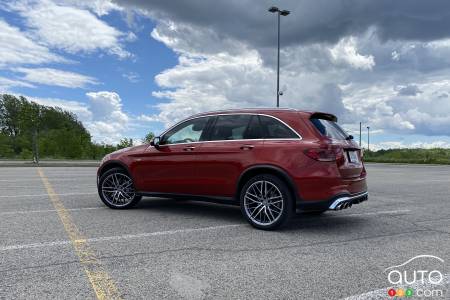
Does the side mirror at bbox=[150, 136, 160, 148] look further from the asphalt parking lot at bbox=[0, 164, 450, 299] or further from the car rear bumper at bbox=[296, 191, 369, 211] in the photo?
the car rear bumper at bbox=[296, 191, 369, 211]

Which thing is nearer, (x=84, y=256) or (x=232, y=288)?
(x=232, y=288)

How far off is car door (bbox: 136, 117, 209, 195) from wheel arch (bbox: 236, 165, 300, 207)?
0.82 m

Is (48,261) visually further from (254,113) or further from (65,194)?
(65,194)

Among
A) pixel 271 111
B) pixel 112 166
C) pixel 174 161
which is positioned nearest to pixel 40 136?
pixel 112 166

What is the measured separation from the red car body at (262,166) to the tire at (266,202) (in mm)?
106

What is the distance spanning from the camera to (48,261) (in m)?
4.22

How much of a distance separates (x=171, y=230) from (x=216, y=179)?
1.06 metres

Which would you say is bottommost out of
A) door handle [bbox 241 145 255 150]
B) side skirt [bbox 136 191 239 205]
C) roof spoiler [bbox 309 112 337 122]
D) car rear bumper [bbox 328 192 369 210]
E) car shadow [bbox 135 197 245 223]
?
car shadow [bbox 135 197 245 223]

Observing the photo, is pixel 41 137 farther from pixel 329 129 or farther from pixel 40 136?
pixel 329 129

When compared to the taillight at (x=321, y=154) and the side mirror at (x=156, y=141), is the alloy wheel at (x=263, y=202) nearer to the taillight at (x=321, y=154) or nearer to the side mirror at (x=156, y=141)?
the taillight at (x=321, y=154)

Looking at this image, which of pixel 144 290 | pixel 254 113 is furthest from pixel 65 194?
pixel 144 290

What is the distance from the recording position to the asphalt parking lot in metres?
3.56

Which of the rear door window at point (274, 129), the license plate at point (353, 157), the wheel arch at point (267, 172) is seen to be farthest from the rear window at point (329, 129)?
the wheel arch at point (267, 172)

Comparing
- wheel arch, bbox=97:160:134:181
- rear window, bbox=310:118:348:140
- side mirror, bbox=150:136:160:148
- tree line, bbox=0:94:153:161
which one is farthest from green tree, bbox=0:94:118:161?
rear window, bbox=310:118:348:140
